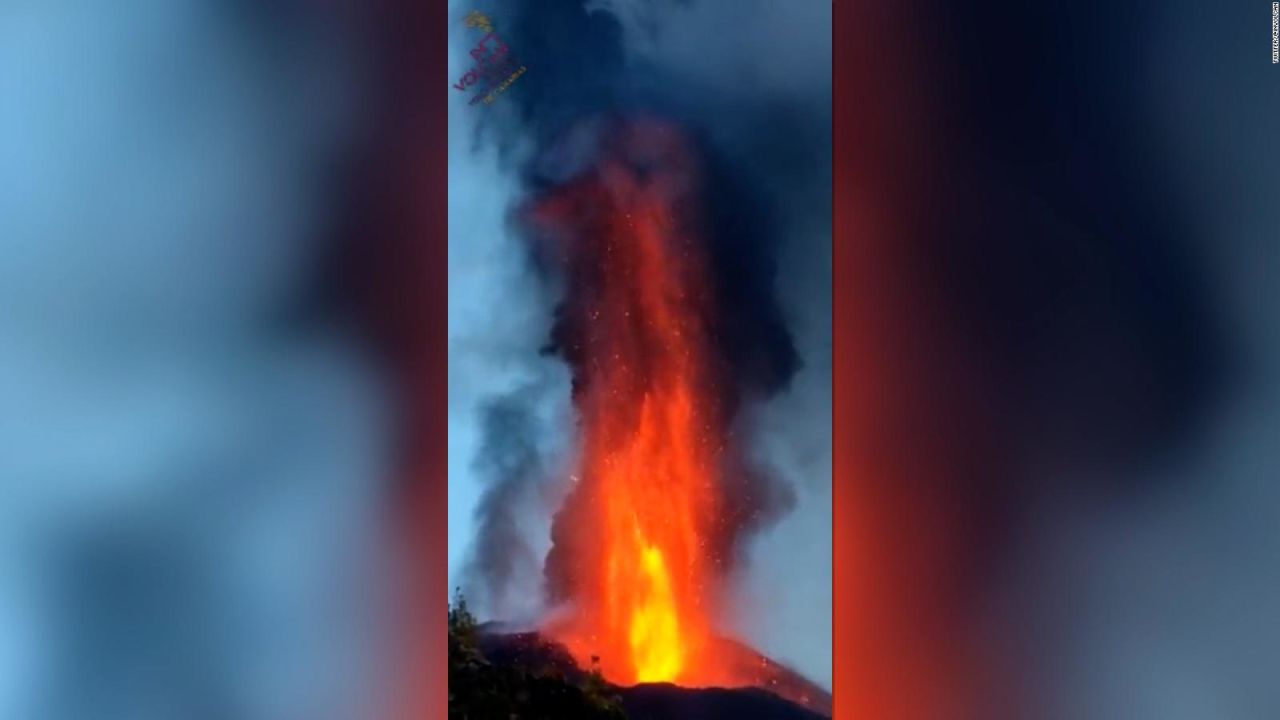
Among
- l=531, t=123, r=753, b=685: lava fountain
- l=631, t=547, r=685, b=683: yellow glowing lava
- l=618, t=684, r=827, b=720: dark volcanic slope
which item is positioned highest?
l=531, t=123, r=753, b=685: lava fountain

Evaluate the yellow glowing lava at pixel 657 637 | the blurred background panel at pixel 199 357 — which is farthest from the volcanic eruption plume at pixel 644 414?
the blurred background panel at pixel 199 357

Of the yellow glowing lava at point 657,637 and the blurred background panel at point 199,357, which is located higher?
the blurred background panel at point 199,357

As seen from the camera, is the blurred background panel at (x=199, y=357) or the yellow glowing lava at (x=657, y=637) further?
the yellow glowing lava at (x=657, y=637)

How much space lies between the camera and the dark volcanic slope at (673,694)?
206 centimetres

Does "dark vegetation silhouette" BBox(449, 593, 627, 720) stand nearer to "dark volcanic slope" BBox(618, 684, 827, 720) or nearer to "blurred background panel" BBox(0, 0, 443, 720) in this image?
"dark volcanic slope" BBox(618, 684, 827, 720)

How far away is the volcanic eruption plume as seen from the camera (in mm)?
2084

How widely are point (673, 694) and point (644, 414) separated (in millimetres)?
694

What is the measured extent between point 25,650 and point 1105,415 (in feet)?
8.58

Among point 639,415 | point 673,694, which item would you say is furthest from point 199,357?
point 673,694

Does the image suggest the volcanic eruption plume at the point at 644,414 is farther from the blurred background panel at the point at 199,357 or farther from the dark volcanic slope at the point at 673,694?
the blurred background panel at the point at 199,357

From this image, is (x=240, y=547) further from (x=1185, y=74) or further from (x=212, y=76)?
(x=1185, y=74)

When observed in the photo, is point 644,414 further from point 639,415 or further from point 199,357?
point 199,357

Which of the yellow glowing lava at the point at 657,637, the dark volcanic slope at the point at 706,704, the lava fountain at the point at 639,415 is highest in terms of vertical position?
the lava fountain at the point at 639,415

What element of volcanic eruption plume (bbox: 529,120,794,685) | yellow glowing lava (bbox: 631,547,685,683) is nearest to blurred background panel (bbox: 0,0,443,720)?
volcanic eruption plume (bbox: 529,120,794,685)
